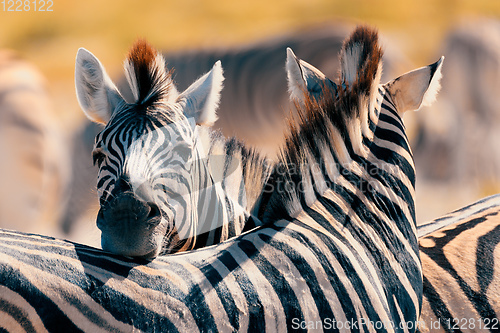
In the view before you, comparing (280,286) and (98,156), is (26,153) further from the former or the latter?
(280,286)

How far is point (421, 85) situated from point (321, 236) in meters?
0.91

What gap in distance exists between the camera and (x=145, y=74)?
2061 mm

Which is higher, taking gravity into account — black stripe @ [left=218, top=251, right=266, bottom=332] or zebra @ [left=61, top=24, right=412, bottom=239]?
zebra @ [left=61, top=24, right=412, bottom=239]

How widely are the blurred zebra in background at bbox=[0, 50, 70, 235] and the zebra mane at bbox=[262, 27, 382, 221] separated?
4973mm

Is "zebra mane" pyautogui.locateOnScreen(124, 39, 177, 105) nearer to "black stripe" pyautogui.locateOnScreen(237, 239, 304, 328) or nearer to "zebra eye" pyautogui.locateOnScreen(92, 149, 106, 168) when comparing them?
"zebra eye" pyautogui.locateOnScreen(92, 149, 106, 168)

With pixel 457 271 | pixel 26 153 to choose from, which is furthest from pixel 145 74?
pixel 26 153

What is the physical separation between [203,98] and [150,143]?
0.52 metres

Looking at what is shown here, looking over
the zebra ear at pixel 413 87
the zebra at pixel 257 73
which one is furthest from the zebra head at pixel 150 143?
the zebra at pixel 257 73

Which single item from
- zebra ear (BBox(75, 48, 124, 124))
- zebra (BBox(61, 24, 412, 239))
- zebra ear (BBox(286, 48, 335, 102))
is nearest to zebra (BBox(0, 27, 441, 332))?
zebra ear (BBox(286, 48, 335, 102))

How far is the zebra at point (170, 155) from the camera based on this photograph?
182 cm

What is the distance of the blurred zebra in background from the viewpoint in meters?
5.77

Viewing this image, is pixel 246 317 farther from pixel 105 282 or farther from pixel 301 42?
pixel 301 42

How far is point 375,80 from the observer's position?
172 centimetres

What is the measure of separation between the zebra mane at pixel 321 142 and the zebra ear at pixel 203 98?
79 cm
